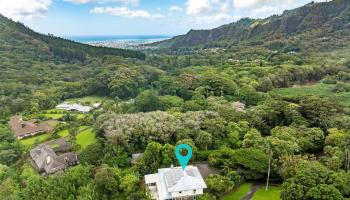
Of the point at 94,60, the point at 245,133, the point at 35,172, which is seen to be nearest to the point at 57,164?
the point at 35,172

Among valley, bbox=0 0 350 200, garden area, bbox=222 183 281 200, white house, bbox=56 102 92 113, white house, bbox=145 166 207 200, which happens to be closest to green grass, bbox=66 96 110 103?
valley, bbox=0 0 350 200

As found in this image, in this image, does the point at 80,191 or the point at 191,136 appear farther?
the point at 191,136

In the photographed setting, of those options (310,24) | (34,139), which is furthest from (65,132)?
(310,24)

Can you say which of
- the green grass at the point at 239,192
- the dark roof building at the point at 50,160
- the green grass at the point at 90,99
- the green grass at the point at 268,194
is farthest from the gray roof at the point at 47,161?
the green grass at the point at 90,99

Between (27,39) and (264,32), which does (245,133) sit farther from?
(264,32)

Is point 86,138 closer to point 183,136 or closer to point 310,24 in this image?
point 183,136

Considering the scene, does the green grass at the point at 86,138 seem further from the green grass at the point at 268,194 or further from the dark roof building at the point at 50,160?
the green grass at the point at 268,194

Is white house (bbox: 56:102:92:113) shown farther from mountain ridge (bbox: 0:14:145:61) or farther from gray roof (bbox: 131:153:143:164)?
mountain ridge (bbox: 0:14:145:61)
